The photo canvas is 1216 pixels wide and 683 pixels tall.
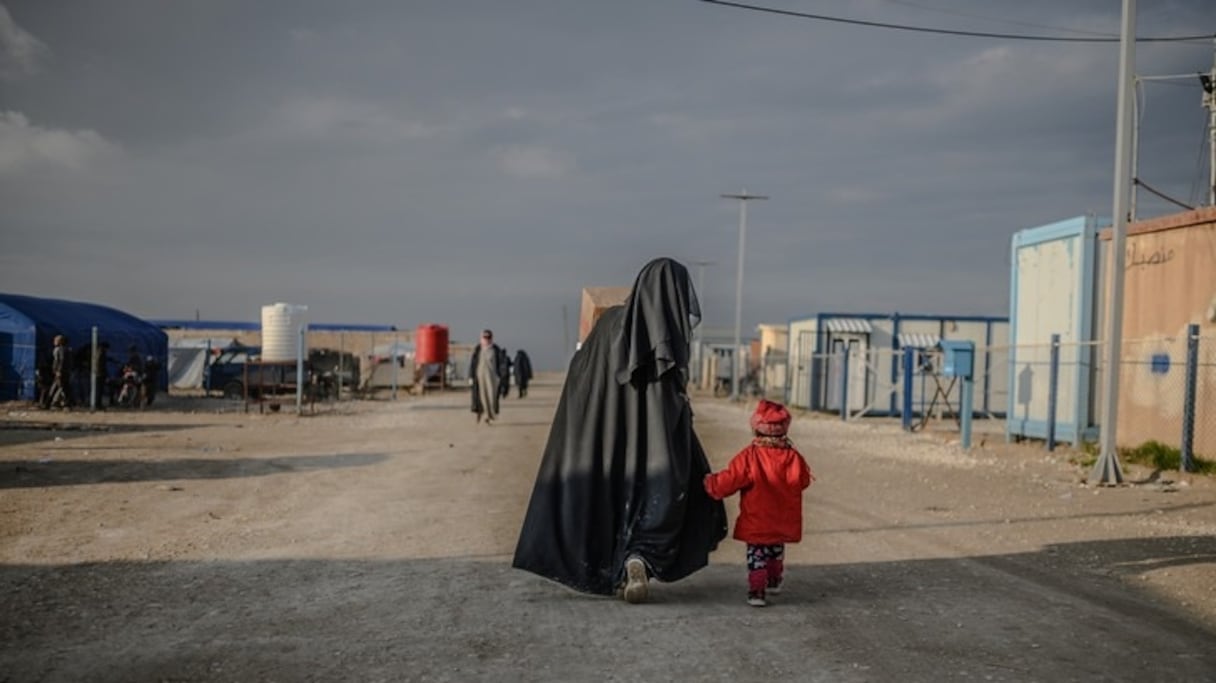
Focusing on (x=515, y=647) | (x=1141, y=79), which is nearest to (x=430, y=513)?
(x=515, y=647)

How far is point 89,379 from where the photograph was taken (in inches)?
1142

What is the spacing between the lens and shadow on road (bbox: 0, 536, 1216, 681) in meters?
5.17

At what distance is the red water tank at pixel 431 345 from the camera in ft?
153

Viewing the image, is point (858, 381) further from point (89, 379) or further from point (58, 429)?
point (58, 429)

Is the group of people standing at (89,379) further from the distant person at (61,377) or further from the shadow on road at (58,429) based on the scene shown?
the shadow on road at (58,429)

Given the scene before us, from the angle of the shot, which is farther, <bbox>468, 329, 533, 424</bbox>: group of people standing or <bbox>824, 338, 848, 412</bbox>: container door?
<bbox>824, 338, 848, 412</bbox>: container door

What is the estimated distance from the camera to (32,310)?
29.2 metres

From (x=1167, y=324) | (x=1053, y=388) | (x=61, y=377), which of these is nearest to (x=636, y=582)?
(x=1167, y=324)

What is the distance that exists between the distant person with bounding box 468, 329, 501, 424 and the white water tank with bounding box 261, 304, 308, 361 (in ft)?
31.8

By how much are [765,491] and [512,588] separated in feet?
5.93

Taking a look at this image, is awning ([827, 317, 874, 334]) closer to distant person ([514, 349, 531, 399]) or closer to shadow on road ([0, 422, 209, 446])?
distant person ([514, 349, 531, 399])

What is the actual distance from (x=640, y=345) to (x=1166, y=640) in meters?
3.36

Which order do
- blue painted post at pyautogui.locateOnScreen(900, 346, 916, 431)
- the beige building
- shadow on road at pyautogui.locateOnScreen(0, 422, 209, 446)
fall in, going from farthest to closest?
blue painted post at pyautogui.locateOnScreen(900, 346, 916, 431) → shadow on road at pyautogui.locateOnScreen(0, 422, 209, 446) → the beige building

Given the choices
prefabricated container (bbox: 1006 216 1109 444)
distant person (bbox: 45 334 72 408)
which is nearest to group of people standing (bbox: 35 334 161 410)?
distant person (bbox: 45 334 72 408)
